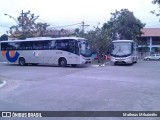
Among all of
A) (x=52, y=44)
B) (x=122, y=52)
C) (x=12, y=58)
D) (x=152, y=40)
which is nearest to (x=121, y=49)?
(x=122, y=52)

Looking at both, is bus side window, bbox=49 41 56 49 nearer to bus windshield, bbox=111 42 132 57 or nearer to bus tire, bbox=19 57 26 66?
bus tire, bbox=19 57 26 66

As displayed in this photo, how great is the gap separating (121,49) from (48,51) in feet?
28.0

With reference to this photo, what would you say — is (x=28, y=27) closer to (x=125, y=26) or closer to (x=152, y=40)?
(x=125, y=26)

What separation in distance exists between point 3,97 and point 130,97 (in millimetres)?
5197

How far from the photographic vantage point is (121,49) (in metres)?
34.6

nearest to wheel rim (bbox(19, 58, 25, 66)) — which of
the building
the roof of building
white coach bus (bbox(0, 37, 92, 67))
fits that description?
white coach bus (bbox(0, 37, 92, 67))

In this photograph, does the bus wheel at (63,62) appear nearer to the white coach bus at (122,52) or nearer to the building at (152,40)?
the white coach bus at (122,52)

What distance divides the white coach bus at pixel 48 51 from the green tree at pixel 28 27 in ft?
57.9

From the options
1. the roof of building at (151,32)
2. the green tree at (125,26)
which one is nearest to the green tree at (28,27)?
the green tree at (125,26)

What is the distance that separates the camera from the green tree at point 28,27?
53.4 meters

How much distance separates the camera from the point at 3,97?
1245cm

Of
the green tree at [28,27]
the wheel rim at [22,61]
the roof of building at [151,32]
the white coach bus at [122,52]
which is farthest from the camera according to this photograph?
the roof of building at [151,32]

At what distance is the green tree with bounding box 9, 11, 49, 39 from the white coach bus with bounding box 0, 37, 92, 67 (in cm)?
Answer: 1765

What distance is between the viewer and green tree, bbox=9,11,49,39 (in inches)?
2103
